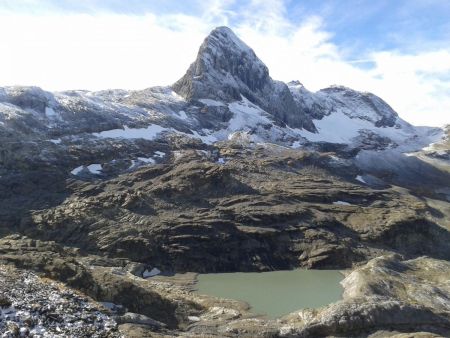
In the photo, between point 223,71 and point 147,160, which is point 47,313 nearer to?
point 147,160

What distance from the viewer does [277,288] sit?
172ft

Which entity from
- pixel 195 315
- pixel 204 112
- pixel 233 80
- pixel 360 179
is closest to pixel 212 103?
pixel 204 112

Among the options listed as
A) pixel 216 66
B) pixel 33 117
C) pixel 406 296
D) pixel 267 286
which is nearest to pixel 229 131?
pixel 216 66

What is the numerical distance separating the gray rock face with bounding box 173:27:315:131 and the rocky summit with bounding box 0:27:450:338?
4.79m

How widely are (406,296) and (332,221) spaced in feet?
96.4

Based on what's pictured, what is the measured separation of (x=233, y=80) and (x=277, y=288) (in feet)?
375

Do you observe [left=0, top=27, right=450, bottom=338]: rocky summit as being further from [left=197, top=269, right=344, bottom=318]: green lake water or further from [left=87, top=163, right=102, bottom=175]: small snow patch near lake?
[left=197, top=269, right=344, bottom=318]: green lake water

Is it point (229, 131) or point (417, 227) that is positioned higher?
point (229, 131)

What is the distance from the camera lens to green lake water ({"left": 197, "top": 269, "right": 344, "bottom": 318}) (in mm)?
43737

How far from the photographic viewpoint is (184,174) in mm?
80062

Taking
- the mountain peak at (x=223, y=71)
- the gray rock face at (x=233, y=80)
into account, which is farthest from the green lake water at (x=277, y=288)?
the mountain peak at (x=223, y=71)

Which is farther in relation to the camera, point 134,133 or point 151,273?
point 134,133

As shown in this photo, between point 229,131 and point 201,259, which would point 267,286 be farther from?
point 229,131

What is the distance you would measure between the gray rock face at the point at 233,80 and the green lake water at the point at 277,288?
91.7 m
